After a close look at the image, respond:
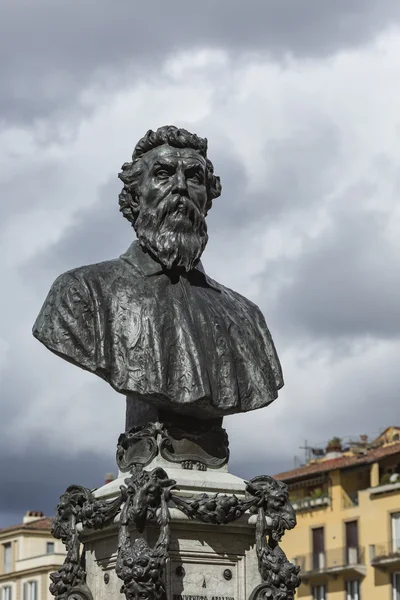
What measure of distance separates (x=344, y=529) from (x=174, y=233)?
4992 cm

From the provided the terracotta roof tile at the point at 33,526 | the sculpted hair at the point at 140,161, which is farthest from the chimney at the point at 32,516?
the sculpted hair at the point at 140,161

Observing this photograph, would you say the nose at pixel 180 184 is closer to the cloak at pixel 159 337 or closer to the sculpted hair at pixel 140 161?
the sculpted hair at pixel 140 161

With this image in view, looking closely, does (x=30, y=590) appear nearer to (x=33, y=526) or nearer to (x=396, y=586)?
(x=33, y=526)

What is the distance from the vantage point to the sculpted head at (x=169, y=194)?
52.1ft

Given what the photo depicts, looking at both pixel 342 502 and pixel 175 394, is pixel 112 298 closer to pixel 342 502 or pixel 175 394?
pixel 175 394

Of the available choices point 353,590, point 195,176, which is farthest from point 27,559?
point 195,176

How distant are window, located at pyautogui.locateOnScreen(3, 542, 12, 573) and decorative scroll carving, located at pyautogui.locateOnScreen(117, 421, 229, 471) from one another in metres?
64.9

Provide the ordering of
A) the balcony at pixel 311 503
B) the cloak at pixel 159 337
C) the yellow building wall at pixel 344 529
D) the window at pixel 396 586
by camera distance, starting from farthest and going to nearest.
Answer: the balcony at pixel 311 503 → the yellow building wall at pixel 344 529 → the window at pixel 396 586 → the cloak at pixel 159 337

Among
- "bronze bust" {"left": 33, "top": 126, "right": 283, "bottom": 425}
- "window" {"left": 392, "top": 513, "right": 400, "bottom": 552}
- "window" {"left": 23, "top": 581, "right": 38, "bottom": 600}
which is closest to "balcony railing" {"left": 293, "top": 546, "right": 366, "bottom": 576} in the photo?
"window" {"left": 392, "top": 513, "right": 400, "bottom": 552}

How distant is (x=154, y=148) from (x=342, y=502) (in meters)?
50.0

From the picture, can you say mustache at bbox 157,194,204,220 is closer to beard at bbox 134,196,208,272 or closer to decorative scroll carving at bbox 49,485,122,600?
beard at bbox 134,196,208,272

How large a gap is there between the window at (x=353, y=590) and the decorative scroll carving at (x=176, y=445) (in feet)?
161

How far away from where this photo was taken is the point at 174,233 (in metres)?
15.9

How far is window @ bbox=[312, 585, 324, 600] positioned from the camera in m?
65.1
